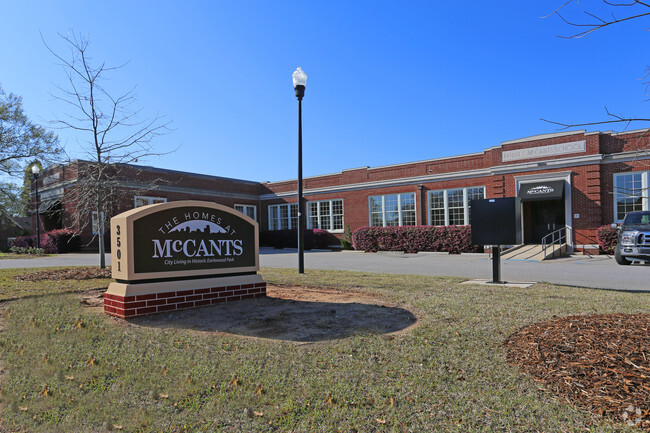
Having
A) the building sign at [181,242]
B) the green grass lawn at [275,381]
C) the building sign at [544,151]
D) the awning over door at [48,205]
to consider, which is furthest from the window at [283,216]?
the green grass lawn at [275,381]

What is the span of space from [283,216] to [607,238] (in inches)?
876

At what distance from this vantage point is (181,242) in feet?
20.4

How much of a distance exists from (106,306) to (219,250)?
179cm

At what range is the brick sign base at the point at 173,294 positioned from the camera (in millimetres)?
5660

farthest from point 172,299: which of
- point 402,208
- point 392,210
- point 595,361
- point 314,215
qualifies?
point 314,215

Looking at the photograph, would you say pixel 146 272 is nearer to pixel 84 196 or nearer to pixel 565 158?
pixel 84 196

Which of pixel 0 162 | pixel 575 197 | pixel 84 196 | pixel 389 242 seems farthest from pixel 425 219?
pixel 0 162

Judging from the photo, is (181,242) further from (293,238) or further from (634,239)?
(293,238)

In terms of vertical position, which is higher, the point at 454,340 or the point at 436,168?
the point at 436,168

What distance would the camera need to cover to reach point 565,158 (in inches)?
803

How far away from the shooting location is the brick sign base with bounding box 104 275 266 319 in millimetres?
5660

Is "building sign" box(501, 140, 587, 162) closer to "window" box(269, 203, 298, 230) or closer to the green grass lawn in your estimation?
"window" box(269, 203, 298, 230)

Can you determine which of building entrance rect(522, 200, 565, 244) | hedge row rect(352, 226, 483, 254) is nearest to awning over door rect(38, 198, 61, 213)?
hedge row rect(352, 226, 483, 254)

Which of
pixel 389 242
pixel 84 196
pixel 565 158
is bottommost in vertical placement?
pixel 389 242
